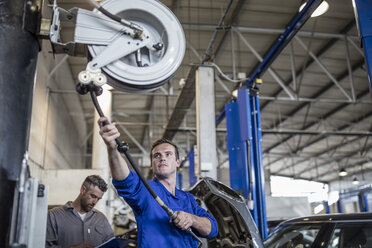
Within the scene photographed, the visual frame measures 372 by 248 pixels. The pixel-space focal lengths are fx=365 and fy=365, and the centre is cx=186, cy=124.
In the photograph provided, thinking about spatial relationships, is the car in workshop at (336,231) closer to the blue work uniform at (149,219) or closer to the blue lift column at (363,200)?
the blue work uniform at (149,219)

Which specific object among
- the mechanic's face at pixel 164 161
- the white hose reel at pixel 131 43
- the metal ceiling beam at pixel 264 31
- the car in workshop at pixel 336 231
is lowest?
the car in workshop at pixel 336 231

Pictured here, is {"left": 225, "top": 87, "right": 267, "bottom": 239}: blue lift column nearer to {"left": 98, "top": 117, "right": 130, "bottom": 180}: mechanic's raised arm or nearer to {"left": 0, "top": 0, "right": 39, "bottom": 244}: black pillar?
{"left": 98, "top": 117, "right": 130, "bottom": 180}: mechanic's raised arm

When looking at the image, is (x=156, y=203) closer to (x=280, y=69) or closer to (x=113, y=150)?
(x=113, y=150)

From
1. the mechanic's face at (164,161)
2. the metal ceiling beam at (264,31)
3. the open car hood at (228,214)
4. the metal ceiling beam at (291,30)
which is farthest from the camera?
the metal ceiling beam at (264,31)

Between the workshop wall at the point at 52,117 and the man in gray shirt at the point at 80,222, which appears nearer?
the man in gray shirt at the point at 80,222

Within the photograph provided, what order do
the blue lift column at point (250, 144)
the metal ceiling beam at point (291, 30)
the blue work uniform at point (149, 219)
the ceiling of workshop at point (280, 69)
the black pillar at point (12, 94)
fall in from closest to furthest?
the black pillar at point (12, 94)
the blue work uniform at point (149, 219)
the metal ceiling beam at point (291, 30)
the blue lift column at point (250, 144)
the ceiling of workshop at point (280, 69)

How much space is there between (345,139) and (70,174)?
617 inches

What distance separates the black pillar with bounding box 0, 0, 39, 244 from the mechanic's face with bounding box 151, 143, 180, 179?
822mm

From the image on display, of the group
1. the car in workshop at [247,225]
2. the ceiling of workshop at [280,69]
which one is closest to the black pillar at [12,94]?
the car in workshop at [247,225]

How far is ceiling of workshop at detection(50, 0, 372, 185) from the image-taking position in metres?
8.55

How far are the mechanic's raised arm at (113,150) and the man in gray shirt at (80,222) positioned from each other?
1.65 metres

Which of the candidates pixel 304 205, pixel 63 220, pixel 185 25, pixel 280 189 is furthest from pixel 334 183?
pixel 63 220

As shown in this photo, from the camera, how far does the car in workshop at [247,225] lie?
289 cm

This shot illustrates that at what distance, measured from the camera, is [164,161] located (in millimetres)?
2125
